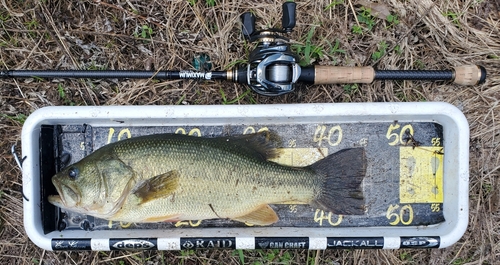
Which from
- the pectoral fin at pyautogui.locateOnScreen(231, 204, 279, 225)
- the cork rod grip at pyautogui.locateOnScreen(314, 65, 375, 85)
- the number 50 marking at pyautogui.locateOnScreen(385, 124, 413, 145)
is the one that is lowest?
the pectoral fin at pyautogui.locateOnScreen(231, 204, 279, 225)

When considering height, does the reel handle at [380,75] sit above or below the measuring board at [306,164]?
above

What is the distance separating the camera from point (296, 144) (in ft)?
8.92

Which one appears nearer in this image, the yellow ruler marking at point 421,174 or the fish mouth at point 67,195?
the fish mouth at point 67,195

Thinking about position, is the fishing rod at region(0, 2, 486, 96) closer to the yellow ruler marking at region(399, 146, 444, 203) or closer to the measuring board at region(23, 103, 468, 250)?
the measuring board at region(23, 103, 468, 250)

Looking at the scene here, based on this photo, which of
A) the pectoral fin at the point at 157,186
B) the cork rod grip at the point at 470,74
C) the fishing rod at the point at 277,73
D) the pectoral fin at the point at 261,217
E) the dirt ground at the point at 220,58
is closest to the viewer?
the pectoral fin at the point at 157,186

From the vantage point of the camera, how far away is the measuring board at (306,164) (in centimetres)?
253

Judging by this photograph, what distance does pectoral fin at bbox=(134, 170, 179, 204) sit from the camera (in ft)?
7.57

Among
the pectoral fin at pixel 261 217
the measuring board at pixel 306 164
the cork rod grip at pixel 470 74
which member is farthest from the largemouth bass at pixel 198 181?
the cork rod grip at pixel 470 74

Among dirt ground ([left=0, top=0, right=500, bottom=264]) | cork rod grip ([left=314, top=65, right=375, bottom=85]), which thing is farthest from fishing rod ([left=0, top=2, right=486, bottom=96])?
dirt ground ([left=0, top=0, right=500, bottom=264])

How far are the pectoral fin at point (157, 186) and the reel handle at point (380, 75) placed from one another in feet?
3.25

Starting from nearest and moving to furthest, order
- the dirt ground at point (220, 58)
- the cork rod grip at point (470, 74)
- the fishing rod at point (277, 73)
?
the fishing rod at point (277, 73) → the cork rod grip at point (470, 74) → the dirt ground at point (220, 58)

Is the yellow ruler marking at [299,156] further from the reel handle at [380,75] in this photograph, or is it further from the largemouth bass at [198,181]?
the reel handle at [380,75]

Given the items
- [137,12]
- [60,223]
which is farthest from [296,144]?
[60,223]

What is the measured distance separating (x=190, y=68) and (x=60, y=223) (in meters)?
1.34
